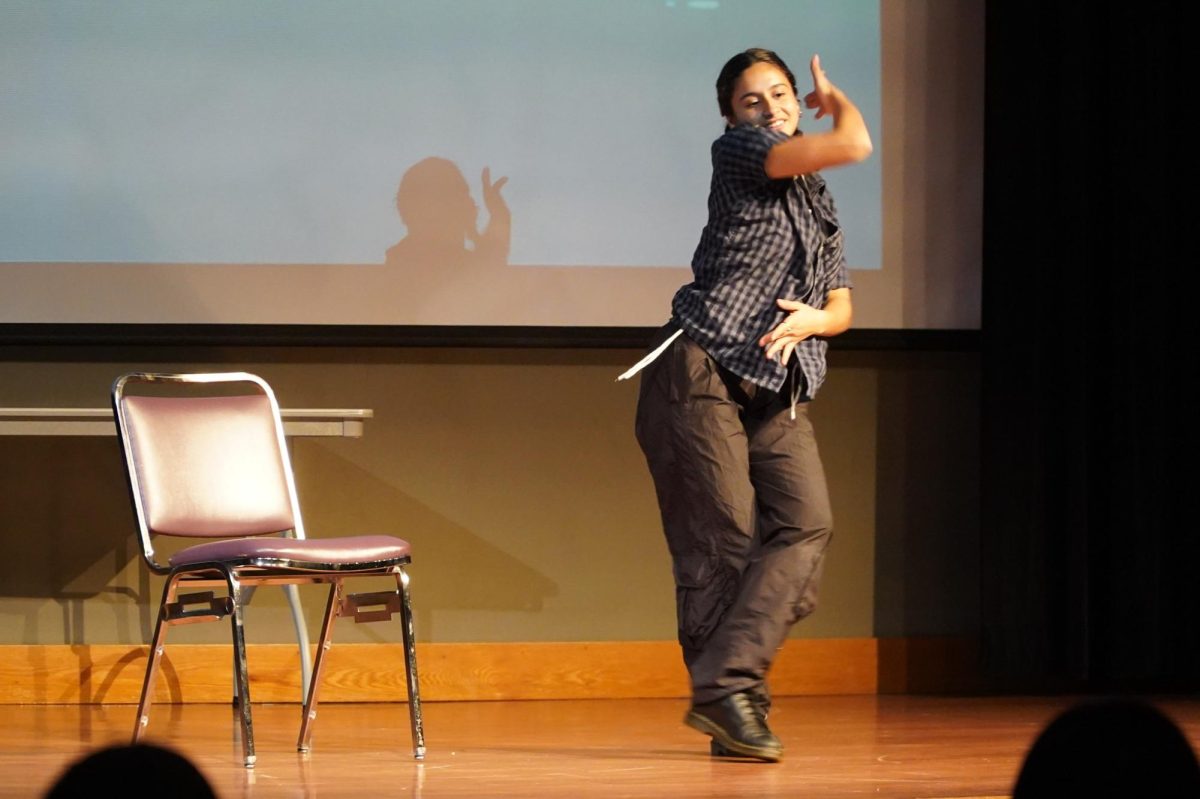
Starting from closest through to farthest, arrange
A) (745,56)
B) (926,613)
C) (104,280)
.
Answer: (745,56)
(104,280)
(926,613)

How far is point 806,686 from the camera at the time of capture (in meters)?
3.84

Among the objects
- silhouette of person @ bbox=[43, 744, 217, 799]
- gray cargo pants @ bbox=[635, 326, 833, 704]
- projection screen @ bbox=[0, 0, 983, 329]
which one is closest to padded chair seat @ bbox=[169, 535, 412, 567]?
gray cargo pants @ bbox=[635, 326, 833, 704]

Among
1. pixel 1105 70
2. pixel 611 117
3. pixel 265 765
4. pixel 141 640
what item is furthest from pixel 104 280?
pixel 1105 70

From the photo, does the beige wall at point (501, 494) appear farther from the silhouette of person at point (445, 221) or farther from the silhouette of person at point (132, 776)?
the silhouette of person at point (132, 776)

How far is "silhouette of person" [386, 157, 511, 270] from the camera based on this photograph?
3.76 metres

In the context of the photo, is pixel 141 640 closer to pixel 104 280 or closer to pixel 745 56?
pixel 104 280

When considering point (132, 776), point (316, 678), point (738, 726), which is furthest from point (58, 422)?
point (132, 776)

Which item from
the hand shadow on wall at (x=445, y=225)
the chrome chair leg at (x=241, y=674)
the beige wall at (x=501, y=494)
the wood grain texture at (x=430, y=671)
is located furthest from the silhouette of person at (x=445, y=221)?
the chrome chair leg at (x=241, y=674)

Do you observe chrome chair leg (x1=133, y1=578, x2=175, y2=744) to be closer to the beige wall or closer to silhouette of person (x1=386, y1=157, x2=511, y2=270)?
the beige wall

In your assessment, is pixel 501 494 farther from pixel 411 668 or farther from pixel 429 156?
pixel 411 668

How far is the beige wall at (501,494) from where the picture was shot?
3715mm

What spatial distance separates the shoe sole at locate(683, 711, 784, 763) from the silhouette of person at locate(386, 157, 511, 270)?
1.60 metres

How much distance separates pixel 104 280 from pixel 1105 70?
257 cm

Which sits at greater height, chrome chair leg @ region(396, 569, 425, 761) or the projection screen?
the projection screen
